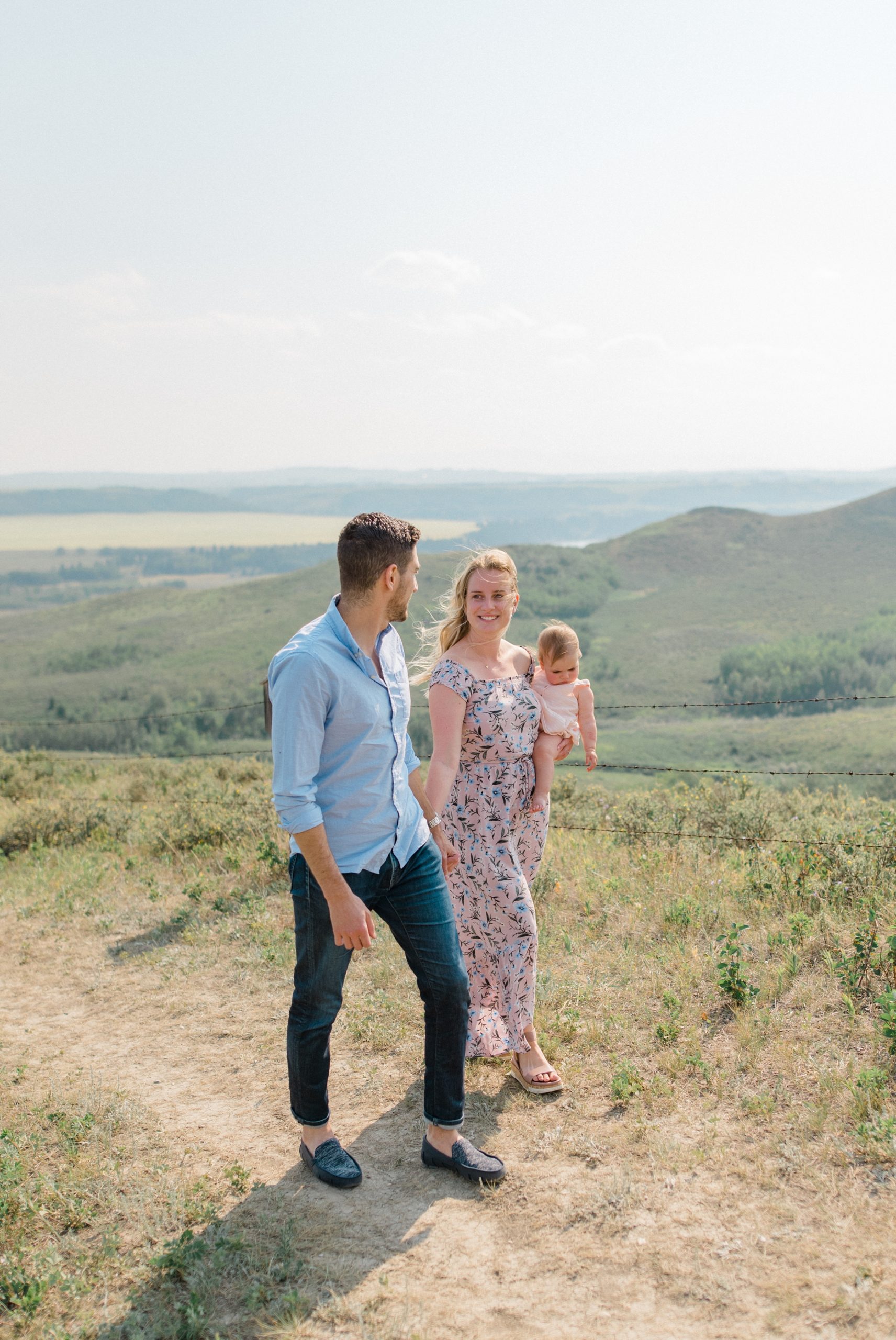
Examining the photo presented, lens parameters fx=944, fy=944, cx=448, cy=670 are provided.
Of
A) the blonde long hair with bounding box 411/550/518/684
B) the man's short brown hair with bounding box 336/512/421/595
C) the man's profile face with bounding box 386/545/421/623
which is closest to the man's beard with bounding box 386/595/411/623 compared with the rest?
the man's profile face with bounding box 386/545/421/623

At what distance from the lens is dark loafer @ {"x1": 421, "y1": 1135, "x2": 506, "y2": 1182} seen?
327cm

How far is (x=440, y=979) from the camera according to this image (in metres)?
3.14

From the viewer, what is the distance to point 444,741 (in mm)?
3625

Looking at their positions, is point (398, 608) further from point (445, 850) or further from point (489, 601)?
point (445, 850)

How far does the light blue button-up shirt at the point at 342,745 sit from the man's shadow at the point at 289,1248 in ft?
3.90

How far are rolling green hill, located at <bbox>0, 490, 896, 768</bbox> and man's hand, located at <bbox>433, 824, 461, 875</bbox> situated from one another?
50.2 m

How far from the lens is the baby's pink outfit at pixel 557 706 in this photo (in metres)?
3.92

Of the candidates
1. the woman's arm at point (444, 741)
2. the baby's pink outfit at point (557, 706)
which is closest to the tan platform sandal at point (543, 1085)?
the woman's arm at point (444, 741)

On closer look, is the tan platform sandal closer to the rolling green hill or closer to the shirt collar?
the shirt collar

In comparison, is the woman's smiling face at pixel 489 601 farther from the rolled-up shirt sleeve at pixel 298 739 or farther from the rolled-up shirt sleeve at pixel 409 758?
the rolled-up shirt sleeve at pixel 298 739

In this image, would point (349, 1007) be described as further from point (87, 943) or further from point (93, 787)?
point (93, 787)

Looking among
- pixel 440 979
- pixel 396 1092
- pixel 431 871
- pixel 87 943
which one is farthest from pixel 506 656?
pixel 87 943

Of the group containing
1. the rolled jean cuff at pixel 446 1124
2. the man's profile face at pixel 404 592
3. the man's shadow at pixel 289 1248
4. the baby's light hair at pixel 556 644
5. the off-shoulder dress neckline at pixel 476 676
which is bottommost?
the man's shadow at pixel 289 1248

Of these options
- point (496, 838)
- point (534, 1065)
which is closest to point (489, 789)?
point (496, 838)
